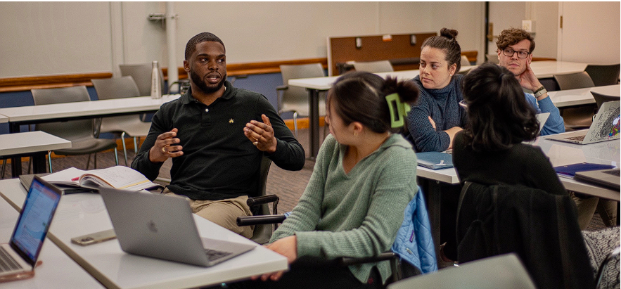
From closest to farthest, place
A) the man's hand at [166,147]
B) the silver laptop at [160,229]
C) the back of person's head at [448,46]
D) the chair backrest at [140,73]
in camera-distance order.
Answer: the silver laptop at [160,229], the man's hand at [166,147], the back of person's head at [448,46], the chair backrest at [140,73]

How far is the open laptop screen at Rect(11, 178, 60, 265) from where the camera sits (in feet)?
5.07

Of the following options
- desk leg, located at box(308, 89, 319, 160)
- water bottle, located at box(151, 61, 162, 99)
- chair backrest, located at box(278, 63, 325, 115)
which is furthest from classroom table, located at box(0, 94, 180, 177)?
chair backrest, located at box(278, 63, 325, 115)

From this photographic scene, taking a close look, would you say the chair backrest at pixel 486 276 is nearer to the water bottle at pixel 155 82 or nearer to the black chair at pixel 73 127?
the black chair at pixel 73 127

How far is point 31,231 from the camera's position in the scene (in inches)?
64.5

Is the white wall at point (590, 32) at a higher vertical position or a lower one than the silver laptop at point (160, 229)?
higher

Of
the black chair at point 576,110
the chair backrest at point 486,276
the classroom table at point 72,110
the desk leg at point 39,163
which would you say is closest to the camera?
the chair backrest at point 486,276

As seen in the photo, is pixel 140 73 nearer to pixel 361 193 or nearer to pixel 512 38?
pixel 512 38

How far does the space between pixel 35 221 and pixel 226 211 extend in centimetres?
100

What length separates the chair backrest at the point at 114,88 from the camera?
18.1ft

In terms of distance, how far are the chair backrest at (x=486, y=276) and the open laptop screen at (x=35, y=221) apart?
919 millimetres

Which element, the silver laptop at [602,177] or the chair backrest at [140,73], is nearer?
the silver laptop at [602,177]

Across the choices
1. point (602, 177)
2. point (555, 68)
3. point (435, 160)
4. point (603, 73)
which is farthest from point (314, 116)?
point (602, 177)

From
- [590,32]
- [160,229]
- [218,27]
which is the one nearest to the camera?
[160,229]

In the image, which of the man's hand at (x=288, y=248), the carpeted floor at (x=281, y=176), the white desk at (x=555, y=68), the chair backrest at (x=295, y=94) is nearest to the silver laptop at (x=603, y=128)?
the carpeted floor at (x=281, y=176)
